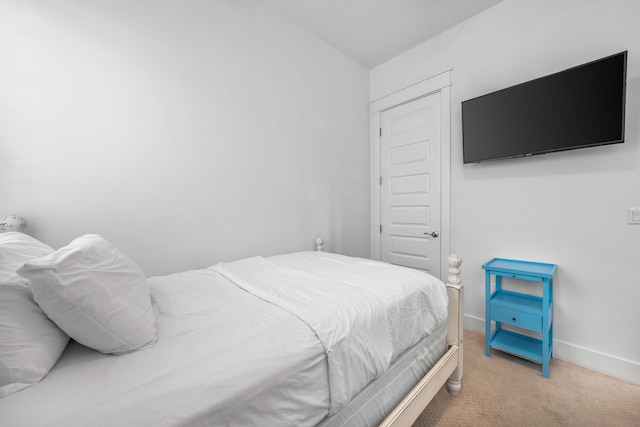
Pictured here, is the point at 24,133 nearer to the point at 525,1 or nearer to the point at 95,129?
the point at 95,129

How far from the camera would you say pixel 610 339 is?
71.7 inches

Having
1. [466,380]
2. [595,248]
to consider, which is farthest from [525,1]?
[466,380]

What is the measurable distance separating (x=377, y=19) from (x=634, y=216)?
8.43 ft

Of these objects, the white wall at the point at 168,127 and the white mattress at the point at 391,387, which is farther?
the white wall at the point at 168,127

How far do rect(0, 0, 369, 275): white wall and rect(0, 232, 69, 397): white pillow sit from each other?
33.9 inches

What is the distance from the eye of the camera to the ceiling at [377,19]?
2.28m

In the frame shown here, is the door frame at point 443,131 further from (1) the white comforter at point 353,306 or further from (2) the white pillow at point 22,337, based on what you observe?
(2) the white pillow at point 22,337

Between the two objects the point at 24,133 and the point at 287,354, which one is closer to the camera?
A: the point at 287,354

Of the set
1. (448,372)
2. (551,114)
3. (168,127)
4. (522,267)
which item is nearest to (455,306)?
(448,372)

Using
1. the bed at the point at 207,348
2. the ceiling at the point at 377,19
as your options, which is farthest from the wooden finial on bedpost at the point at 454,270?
the ceiling at the point at 377,19

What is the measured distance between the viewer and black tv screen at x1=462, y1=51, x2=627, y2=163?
1.69 metres

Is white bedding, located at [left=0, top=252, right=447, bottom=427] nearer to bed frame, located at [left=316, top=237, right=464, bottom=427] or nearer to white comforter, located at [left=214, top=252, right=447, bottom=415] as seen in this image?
white comforter, located at [left=214, top=252, right=447, bottom=415]

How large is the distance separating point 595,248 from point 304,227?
2309 millimetres

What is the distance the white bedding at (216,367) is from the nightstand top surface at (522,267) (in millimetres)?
1090
